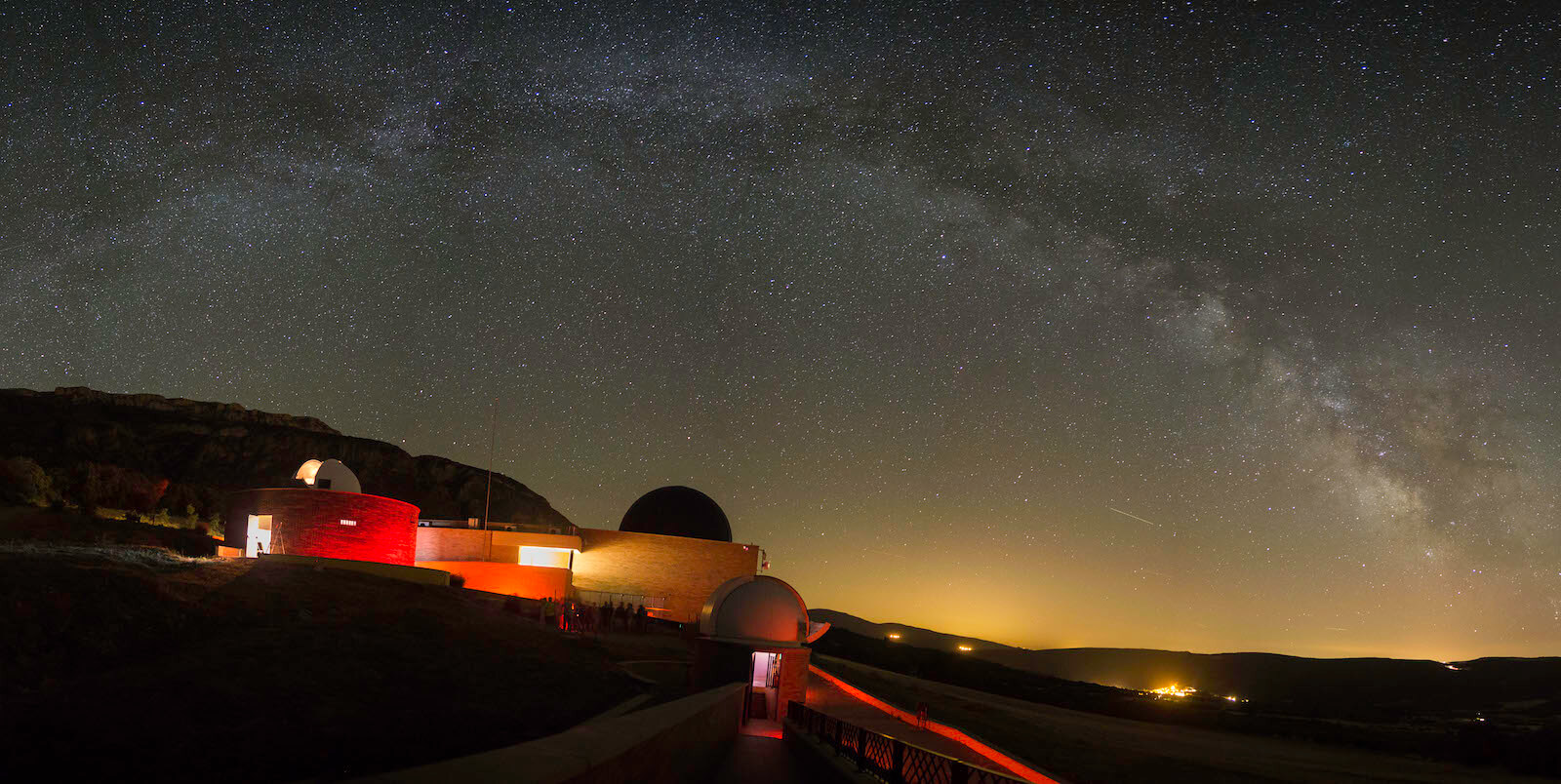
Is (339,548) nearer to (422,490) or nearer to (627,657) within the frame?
(627,657)

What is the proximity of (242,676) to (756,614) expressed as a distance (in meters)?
12.5

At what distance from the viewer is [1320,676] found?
99375 mm

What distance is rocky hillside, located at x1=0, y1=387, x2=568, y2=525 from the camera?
75.7m

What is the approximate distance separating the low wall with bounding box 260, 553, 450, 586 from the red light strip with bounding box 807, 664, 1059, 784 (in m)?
12.2

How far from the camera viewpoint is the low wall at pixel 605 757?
4230 mm

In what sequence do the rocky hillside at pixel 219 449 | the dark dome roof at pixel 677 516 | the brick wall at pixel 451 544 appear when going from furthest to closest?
the rocky hillside at pixel 219 449 < the dark dome roof at pixel 677 516 < the brick wall at pixel 451 544

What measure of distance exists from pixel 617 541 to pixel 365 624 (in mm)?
19857

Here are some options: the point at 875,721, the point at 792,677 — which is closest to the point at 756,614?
the point at 792,677

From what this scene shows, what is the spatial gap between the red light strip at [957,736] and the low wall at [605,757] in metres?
5.71

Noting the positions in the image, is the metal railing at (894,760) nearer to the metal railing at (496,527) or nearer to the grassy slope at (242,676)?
the grassy slope at (242,676)

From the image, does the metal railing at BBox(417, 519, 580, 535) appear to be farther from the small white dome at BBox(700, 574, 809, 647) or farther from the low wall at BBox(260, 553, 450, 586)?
the small white dome at BBox(700, 574, 809, 647)

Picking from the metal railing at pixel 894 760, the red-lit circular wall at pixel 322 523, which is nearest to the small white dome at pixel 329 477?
A: the red-lit circular wall at pixel 322 523

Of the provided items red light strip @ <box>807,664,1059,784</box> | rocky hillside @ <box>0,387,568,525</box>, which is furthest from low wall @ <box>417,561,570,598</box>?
rocky hillside @ <box>0,387,568,525</box>

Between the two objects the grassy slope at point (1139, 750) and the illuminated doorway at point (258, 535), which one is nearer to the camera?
the grassy slope at point (1139, 750)
